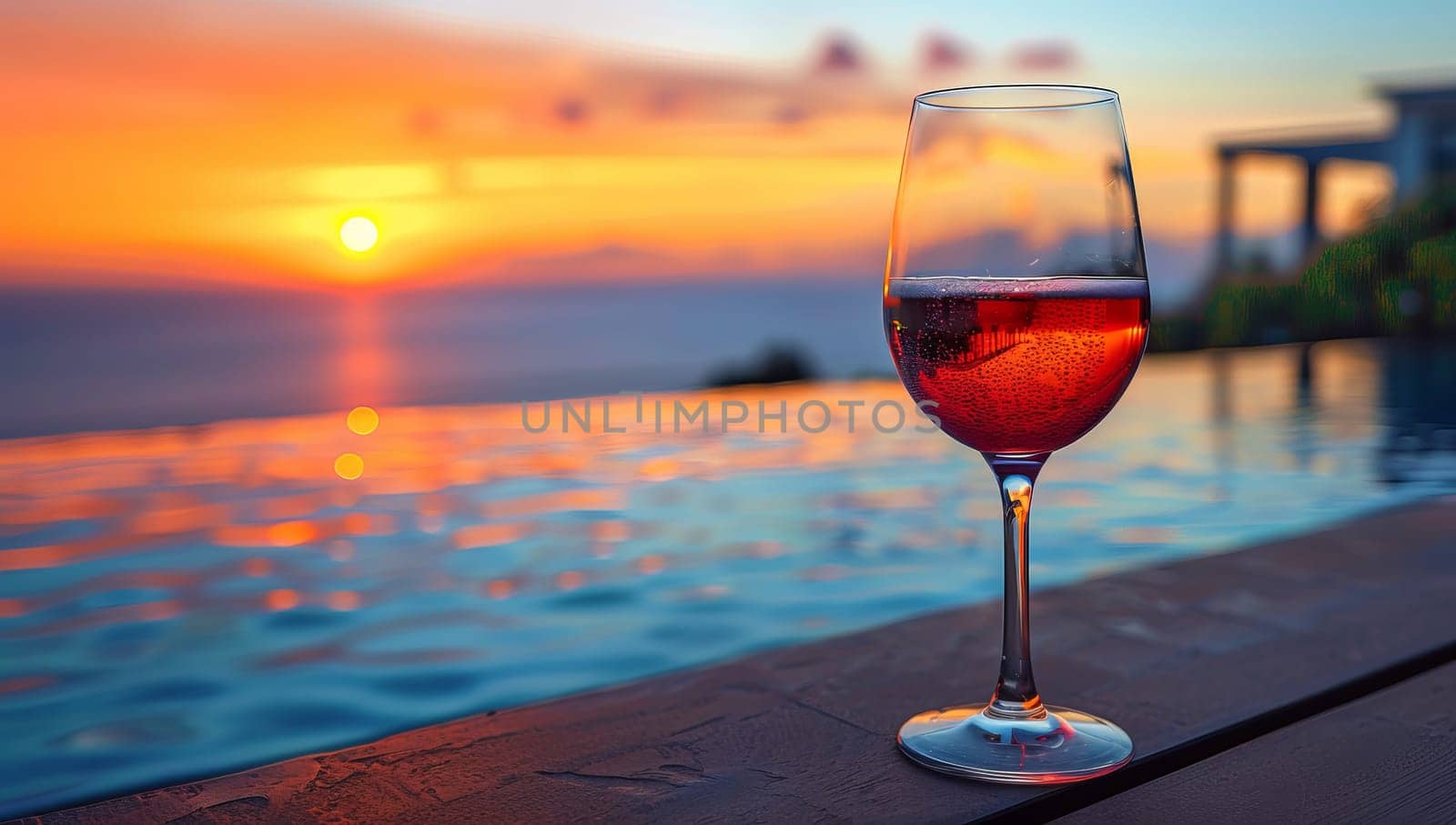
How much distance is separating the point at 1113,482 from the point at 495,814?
2859mm

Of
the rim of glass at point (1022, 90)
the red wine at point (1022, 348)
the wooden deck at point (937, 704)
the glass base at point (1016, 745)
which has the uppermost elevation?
the rim of glass at point (1022, 90)

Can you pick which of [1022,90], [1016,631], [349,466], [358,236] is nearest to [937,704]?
[1016,631]

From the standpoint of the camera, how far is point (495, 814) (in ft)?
2.15

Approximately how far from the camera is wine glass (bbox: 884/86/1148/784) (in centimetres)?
77

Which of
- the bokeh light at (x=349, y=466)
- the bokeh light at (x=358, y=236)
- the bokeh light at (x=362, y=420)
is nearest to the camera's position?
the bokeh light at (x=349, y=466)

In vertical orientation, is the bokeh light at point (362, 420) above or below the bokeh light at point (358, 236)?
below

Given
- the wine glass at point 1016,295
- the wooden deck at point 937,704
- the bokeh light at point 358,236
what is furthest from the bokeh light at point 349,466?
the wine glass at point 1016,295

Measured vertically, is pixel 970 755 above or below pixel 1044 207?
below

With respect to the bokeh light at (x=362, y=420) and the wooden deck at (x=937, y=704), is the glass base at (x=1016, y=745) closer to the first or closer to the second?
the wooden deck at (x=937, y=704)

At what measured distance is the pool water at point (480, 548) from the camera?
1.64 metres

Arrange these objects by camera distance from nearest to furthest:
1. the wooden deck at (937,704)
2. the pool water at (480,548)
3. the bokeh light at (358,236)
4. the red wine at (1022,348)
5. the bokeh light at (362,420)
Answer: the wooden deck at (937,704) → the red wine at (1022,348) → the pool water at (480,548) → the bokeh light at (362,420) → the bokeh light at (358,236)

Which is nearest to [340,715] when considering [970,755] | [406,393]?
[970,755]

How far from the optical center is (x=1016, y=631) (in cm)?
77

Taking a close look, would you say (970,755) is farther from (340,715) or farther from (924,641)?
(340,715)
